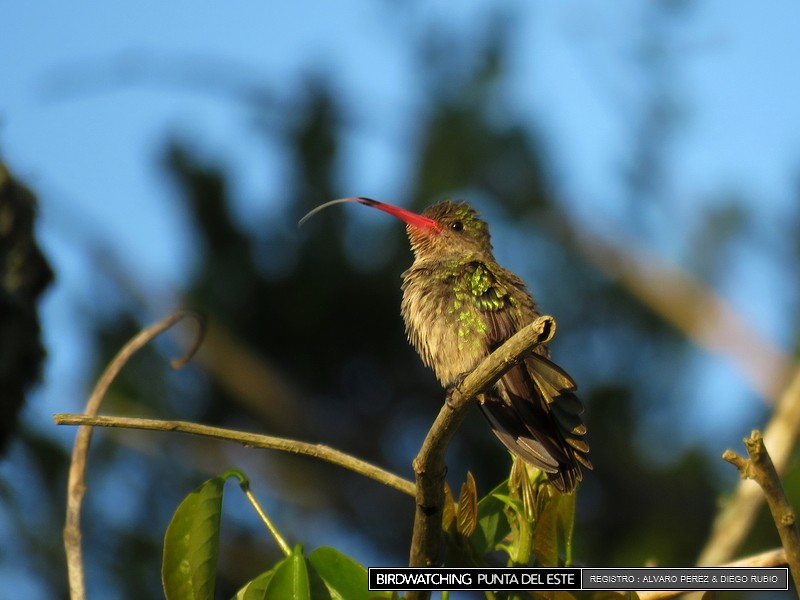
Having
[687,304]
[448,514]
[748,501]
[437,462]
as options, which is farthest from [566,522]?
[687,304]

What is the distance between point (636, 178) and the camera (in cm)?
994

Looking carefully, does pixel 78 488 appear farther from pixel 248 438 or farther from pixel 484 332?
pixel 484 332

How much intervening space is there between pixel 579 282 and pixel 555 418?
657cm

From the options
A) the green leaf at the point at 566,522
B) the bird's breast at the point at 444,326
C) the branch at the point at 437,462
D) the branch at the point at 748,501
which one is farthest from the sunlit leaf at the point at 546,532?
the branch at the point at 748,501

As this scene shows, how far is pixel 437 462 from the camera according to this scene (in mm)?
2334

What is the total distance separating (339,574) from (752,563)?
93 centimetres

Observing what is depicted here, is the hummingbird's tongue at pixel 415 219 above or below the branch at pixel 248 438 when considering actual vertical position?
above

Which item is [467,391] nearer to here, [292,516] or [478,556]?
[478,556]

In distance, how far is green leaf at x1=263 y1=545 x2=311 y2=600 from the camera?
230cm

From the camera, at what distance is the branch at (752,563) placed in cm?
239

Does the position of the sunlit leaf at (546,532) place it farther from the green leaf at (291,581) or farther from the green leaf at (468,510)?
the green leaf at (291,581)

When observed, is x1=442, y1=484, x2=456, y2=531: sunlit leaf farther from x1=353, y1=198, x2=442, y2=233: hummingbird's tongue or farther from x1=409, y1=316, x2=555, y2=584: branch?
x1=353, y1=198, x2=442, y2=233: hummingbird's tongue

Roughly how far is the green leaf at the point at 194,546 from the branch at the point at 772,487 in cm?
113

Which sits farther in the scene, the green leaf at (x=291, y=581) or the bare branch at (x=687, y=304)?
the bare branch at (x=687, y=304)
